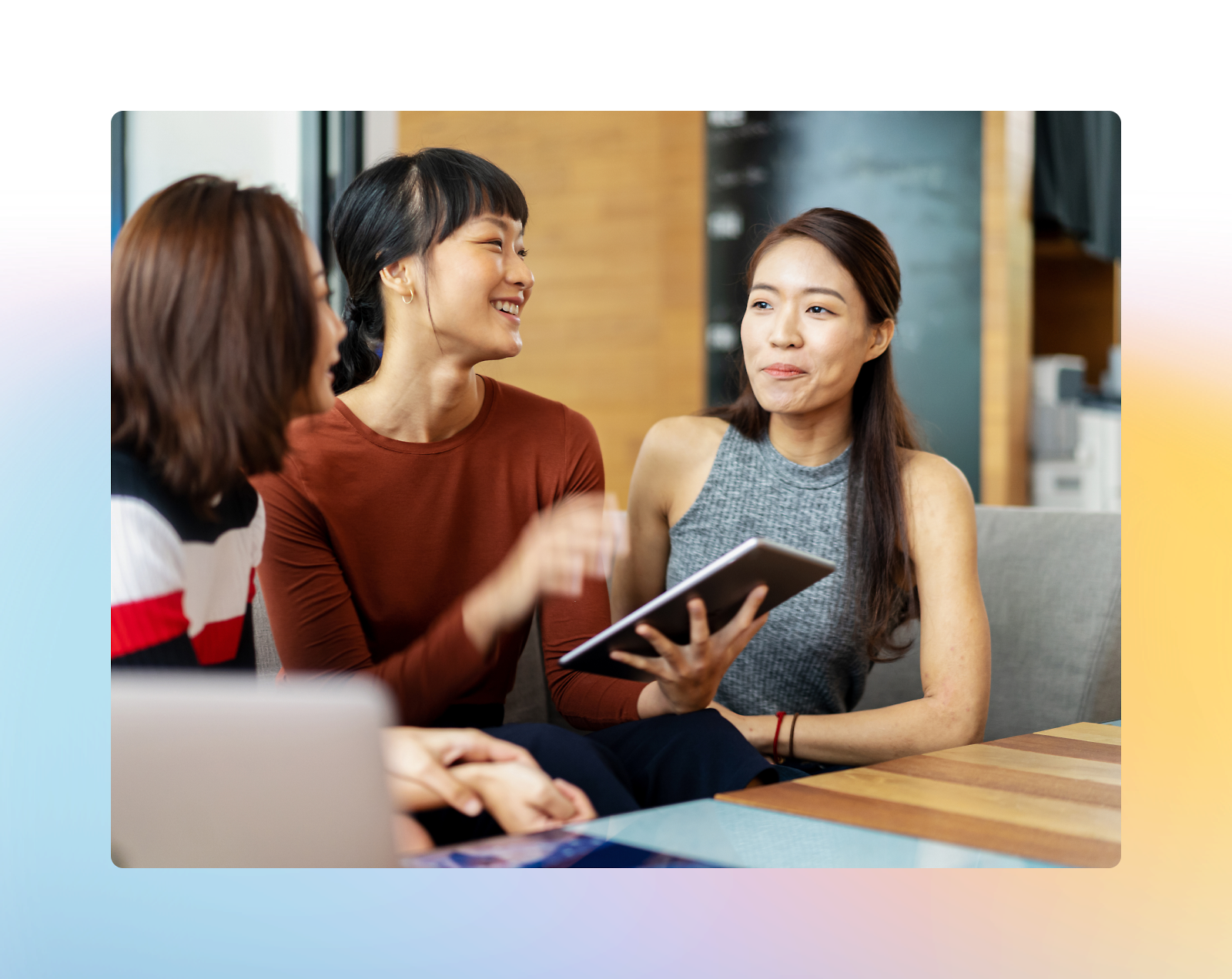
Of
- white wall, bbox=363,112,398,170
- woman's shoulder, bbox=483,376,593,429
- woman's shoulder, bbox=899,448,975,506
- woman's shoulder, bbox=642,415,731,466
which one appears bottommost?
woman's shoulder, bbox=899,448,975,506

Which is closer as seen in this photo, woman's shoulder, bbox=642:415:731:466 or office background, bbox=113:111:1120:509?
office background, bbox=113:111:1120:509

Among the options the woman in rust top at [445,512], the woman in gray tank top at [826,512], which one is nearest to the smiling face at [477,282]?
the woman in rust top at [445,512]

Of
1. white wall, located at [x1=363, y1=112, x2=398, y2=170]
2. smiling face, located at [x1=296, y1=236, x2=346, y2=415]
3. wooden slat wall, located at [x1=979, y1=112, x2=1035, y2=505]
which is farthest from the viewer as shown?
wooden slat wall, located at [x1=979, y1=112, x2=1035, y2=505]

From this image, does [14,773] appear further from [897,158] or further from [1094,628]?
[1094,628]

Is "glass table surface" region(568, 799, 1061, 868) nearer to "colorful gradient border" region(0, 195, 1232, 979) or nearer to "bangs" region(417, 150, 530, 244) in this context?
"colorful gradient border" region(0, 195, 1232, 979)

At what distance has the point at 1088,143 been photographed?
93cm

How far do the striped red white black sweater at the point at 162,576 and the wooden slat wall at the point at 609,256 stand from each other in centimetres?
32

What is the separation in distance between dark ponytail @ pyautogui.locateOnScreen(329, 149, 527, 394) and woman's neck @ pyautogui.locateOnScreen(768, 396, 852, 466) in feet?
1.11

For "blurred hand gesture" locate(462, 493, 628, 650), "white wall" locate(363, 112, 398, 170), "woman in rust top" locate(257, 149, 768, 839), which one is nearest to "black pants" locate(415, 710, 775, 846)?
"woman in rust top" locate(257, 149, 768, 839)

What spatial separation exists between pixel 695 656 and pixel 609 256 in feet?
1.61

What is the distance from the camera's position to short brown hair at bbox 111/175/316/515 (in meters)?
0.69

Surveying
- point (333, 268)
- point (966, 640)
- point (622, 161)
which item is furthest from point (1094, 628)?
point (333, 268)

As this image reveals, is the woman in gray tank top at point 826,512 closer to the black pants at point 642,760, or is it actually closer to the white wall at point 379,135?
the black pants at point 642,760

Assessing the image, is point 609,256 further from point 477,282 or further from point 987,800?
point 987,800
